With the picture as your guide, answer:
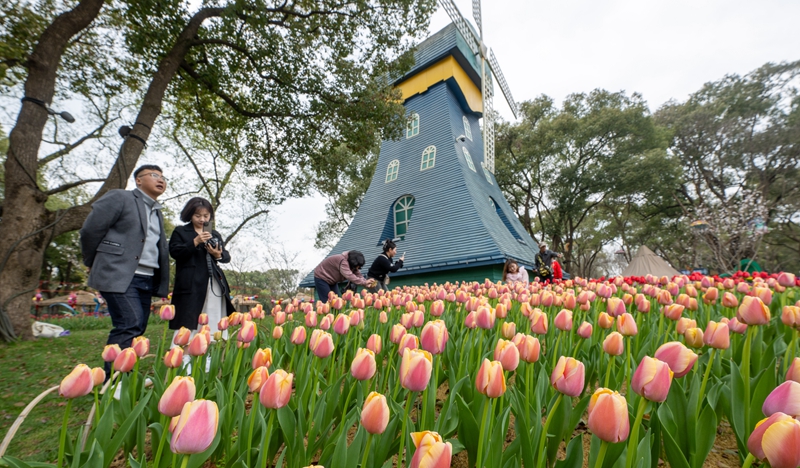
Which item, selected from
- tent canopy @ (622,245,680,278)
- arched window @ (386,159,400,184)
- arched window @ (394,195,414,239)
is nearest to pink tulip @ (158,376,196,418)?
arched window @ (394,195,414,239)

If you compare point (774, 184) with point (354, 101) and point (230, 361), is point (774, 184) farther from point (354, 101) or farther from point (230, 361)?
point (230, 361)

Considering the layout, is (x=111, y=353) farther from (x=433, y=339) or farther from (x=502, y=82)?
(x=502, y=82)

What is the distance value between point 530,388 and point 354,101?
8.74 meters

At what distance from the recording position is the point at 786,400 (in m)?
0.86

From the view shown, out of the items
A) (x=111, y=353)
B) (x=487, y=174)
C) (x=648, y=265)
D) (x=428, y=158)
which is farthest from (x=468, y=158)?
(x=648, y=265)

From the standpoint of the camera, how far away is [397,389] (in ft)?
4.79

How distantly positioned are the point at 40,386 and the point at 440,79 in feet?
50.6

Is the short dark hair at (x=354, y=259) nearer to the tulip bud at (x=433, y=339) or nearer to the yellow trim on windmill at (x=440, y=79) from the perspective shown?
the tulip bud at (x=433, y=339)

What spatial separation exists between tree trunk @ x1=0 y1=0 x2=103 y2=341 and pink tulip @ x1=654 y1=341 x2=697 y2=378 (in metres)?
8.19

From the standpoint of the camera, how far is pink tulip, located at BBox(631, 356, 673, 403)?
35.3 inches

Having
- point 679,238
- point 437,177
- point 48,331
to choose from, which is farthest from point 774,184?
point 48,331

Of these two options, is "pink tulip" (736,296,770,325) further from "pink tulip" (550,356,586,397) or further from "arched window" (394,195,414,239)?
"arched window" (394,195,414,239)

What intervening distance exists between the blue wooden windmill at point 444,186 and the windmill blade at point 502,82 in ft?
5.85

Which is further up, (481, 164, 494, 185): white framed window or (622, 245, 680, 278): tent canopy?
(481, 164, 494, 185): white framed window
